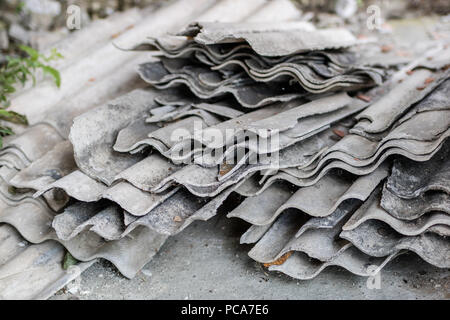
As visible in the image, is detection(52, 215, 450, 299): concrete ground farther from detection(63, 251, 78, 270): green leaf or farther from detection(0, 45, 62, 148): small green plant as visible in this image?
detection(0, 45, 62, 148): small green plant

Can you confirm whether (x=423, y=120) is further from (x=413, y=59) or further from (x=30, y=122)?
(x=30, y=122)

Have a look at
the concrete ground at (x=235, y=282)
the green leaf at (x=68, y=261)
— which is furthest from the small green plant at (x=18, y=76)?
the concrete ground at (x=235, y=282)

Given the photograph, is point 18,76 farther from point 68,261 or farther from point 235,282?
point 235,282

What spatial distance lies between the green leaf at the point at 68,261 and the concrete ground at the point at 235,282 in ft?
0.32

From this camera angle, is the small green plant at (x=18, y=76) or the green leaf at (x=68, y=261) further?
the small green plant at (x=18, y=76)

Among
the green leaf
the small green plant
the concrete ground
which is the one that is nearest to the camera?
the concrete ground

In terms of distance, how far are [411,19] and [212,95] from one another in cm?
443

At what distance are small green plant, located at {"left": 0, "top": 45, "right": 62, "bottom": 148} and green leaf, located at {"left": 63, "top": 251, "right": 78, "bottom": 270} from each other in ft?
3.66

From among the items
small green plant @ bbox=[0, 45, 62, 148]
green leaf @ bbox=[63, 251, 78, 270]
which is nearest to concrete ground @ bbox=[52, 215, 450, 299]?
green leaf @ bbox=[63, 251, 78, 270]

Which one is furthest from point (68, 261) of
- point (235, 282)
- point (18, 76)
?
point (18, 76)

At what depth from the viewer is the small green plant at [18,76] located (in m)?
3.32

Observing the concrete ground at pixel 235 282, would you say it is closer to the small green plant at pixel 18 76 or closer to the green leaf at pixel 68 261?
the green leaf at pixel 68 261

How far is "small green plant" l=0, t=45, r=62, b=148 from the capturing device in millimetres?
3320

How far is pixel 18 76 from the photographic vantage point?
3707mm
